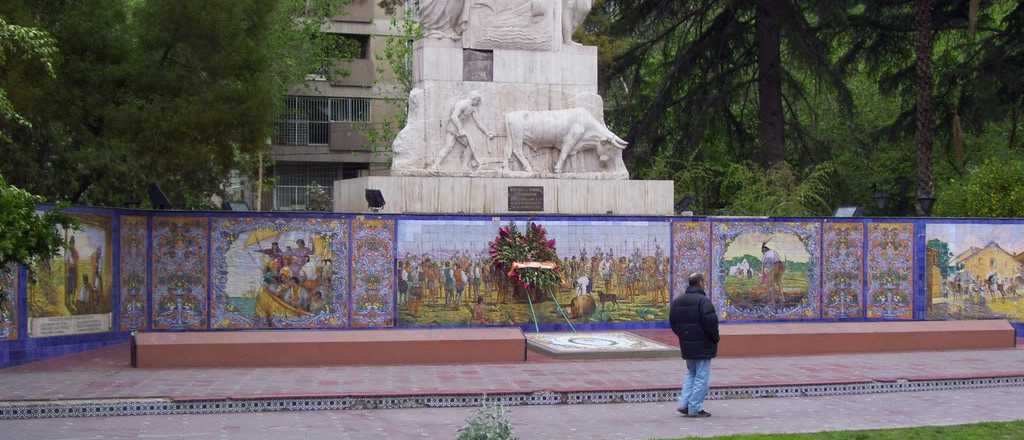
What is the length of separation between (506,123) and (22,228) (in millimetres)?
11712

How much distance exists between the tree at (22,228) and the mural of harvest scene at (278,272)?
322 inches

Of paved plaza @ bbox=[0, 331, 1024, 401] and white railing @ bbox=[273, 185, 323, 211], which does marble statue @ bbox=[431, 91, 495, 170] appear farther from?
white railing @ bbox=[273, 185, 323, 211]

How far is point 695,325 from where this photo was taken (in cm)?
1313

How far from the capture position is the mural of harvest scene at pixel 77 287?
1703 cm

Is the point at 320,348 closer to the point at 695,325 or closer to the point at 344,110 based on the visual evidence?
the point at 695,325

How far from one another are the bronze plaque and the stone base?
0.07 metres

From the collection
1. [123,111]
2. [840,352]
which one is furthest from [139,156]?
[840,352]

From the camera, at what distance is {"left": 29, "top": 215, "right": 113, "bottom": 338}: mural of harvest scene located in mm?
17031

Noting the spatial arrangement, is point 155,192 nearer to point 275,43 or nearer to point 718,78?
point 275,43

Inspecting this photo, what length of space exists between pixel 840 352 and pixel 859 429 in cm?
682

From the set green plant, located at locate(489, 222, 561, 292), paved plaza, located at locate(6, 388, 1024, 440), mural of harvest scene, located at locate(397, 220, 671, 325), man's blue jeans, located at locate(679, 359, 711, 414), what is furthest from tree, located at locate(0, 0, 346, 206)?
man's blue jeans, located at locate(679, 359, 711, 414)

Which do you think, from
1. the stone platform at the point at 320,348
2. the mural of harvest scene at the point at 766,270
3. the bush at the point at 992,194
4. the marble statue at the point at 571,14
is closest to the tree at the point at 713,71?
the bush at the point at 992,194

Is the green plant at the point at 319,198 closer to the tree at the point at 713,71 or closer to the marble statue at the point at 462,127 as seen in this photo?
the tree at the point at 713,71

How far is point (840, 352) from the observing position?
18.6 metres
